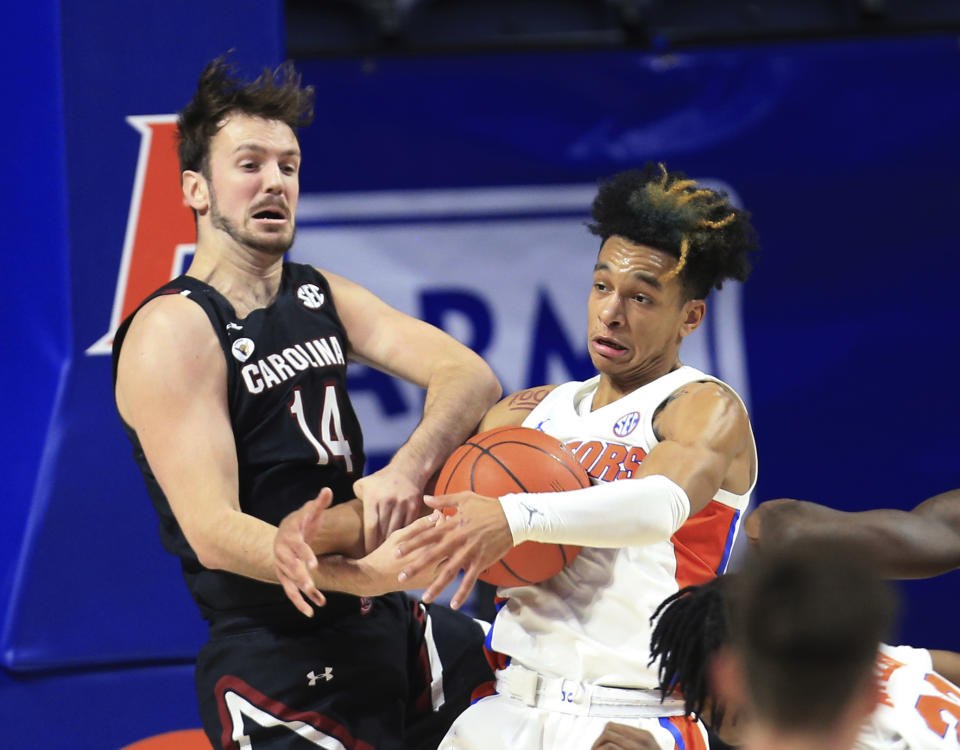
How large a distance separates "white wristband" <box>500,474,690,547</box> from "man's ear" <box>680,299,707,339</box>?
0.66 meters

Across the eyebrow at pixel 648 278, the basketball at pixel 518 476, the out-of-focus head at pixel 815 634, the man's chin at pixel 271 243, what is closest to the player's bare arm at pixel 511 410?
the basketball at pixel 518 476

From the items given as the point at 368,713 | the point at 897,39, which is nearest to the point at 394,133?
the point at 897,39

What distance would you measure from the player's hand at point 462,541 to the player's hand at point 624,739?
517 millimetres

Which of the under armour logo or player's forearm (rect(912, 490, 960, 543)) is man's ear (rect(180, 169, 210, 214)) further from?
player's forearm (rect(912, 490, 960, 543))

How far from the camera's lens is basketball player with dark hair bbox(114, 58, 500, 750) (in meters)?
3.06

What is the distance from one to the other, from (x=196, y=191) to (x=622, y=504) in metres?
1.50

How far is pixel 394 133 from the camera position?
16.9 feet

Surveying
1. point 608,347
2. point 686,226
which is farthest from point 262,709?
point 686,226

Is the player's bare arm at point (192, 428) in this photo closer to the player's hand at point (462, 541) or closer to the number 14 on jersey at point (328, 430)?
the number 14 on jersey at point (328, 430)

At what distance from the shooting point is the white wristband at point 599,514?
2729 mm

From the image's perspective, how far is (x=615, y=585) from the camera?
3.04 m

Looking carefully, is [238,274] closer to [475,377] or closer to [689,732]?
[475,377]

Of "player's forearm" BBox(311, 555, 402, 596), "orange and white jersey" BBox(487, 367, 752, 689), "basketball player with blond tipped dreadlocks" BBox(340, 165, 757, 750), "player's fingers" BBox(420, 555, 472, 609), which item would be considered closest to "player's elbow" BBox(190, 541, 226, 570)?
"player's forearm" BBox(311, 555, 402, 596)

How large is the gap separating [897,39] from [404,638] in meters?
3.37
